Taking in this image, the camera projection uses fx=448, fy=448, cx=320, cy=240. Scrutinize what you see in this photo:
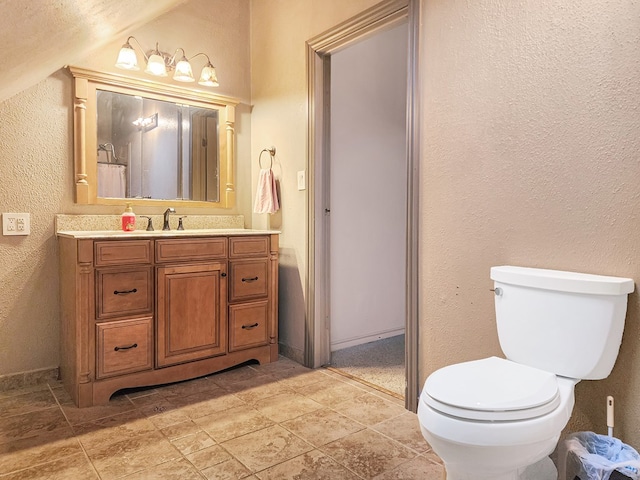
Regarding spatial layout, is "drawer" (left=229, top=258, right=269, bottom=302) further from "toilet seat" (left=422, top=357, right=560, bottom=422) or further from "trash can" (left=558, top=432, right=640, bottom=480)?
"trash can" (left=558, top=432, right=640, bottom=480)

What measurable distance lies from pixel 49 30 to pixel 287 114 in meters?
1.57

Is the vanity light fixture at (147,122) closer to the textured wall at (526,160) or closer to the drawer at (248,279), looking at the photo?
the drawer at (248,279)

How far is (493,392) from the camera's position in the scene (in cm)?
125

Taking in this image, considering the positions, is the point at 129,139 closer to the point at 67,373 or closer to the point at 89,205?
the point at 89,205

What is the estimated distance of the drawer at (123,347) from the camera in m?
2.19

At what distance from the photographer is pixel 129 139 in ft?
8.90

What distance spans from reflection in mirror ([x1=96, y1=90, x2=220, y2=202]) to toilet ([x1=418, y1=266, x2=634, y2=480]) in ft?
6.75

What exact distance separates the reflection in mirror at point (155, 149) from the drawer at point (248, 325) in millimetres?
842

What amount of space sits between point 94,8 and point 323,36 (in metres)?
1.38

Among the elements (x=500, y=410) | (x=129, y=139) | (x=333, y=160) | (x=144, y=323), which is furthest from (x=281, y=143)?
(x=500, y=410)

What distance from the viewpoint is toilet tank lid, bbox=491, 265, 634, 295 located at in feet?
4.41

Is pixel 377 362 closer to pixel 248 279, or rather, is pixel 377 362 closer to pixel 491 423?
pixel 248 279

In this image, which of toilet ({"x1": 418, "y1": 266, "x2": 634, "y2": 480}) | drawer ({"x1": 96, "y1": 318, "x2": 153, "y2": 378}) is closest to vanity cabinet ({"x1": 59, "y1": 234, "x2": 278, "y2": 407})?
drawer ({"x1": 96, "y1": 318, "x2": 153, "y2": 378})

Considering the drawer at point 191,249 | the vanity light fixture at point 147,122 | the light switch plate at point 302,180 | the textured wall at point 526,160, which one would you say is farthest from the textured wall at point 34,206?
the textured wall at point 526,160
